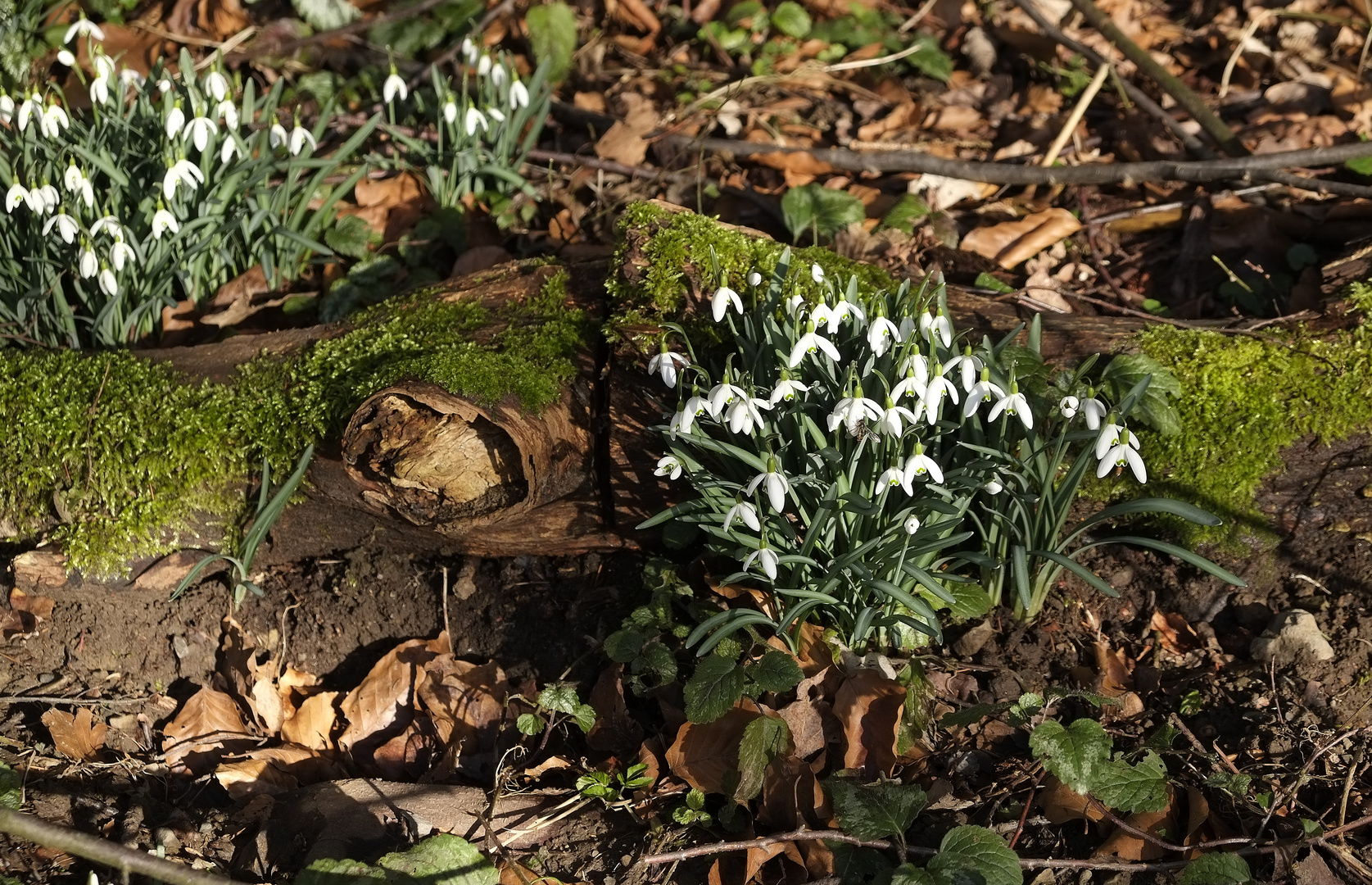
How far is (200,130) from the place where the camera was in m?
2.87

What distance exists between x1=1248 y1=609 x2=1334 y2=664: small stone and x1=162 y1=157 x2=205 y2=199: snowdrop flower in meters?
3.00

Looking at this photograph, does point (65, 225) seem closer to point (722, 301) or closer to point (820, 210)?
point (722, 301)

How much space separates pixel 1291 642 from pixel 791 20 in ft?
11.4

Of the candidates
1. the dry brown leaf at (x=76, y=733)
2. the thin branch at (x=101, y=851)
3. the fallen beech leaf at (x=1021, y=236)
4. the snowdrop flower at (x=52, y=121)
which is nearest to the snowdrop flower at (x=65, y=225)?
the snowdrop flower at (x=52, y=121)

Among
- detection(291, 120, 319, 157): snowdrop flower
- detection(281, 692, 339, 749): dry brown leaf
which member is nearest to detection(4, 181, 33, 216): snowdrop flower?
detection(291, 120, 319, 157): snowdrop flower

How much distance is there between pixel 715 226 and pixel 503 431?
83 centimetres

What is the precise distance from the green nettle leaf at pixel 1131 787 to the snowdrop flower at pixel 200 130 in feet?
9.33

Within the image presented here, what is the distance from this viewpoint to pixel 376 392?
2.37 m

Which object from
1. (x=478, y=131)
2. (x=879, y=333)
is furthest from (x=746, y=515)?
(x=478, y=131)

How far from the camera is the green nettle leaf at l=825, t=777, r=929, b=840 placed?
6.32ft

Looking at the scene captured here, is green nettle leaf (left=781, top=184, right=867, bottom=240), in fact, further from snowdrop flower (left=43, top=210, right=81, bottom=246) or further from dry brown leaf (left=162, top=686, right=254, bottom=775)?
dry brown leaf (left=162, top=686, right=254, bottom=775)

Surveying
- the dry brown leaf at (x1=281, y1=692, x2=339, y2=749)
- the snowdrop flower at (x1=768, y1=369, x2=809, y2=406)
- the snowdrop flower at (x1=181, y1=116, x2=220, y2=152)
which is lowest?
the dry brown leaf at (x1=281, y1=692, x2=339, y2=749)

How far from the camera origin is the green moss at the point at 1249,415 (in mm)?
2459

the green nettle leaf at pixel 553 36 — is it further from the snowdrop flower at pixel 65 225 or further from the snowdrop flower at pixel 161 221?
the snowdrop flower at pixel 65 225
